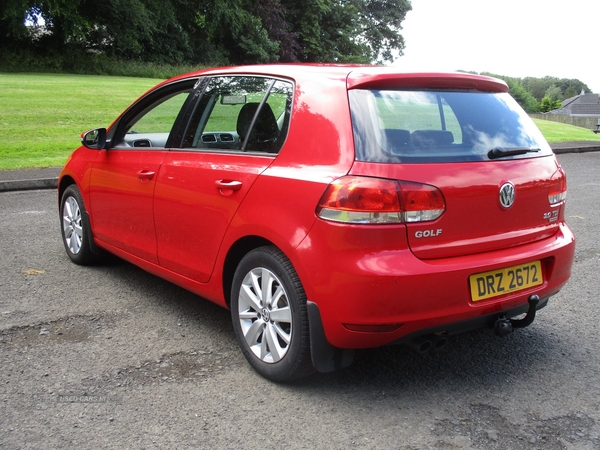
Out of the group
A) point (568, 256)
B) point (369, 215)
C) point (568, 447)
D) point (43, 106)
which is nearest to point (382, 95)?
point (369, 215)

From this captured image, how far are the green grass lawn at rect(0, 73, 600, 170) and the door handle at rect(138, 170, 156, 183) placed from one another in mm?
8319

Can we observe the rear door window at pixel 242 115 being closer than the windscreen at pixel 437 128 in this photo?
No

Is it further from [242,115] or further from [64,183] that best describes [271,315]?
[64,183]

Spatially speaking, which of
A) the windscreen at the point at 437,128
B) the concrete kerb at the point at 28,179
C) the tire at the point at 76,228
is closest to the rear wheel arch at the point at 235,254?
the windscreen at the point at 437,128

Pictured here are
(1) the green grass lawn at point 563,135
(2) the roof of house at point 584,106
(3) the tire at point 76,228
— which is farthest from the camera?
(2) the roof of house at point 584,106

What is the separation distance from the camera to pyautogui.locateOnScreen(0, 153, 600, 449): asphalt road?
291 centimetres

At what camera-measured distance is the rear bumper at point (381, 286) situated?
2.95 metres

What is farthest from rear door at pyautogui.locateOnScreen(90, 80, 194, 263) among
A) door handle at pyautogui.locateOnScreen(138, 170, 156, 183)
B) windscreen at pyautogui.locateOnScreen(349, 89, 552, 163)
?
windscreen at pyautogui.locateOnScreen(349, 89, 552, 163)

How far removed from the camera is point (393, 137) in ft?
10.3

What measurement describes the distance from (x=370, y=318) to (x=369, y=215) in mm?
464

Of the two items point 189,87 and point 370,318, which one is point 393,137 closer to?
point 370,318

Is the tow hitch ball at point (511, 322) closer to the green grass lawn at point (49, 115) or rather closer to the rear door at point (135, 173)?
the rear door at point (135, 173)

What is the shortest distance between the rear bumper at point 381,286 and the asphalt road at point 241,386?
1.31 ft

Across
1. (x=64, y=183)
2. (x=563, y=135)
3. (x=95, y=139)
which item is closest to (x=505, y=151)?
(x=95, y=139)
